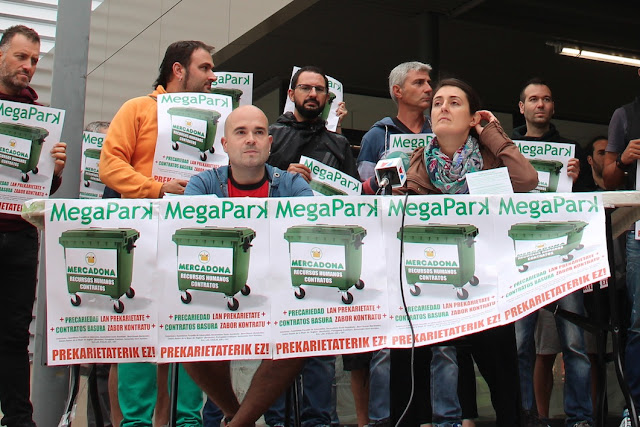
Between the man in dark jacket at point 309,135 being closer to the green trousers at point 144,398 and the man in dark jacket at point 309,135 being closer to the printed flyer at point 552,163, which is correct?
the printed flyer at point 552,163

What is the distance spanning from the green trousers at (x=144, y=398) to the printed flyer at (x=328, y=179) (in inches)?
54.5

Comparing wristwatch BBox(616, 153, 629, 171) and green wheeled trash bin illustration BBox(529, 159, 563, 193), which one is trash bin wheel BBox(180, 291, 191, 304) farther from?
wristwatch BBox(616, 153, 629, 171)

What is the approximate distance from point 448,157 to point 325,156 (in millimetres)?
1318

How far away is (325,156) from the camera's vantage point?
5520mm

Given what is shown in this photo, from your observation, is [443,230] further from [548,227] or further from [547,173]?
[547,173]

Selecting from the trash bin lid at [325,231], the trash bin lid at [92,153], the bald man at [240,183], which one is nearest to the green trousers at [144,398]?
the bald man at [240,183]

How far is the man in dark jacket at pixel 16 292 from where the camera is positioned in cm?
456

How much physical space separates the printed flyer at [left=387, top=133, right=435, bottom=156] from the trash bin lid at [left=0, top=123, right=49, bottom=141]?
2040 mm

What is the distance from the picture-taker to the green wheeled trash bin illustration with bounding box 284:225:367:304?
12.4 ft

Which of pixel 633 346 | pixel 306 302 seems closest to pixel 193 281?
pixel 306 302

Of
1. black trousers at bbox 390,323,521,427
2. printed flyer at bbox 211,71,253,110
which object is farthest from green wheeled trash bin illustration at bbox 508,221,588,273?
printed flyer at bbox 211,71,253,110

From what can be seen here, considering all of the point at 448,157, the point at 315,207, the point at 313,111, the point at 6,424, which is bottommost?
the point at 6,424

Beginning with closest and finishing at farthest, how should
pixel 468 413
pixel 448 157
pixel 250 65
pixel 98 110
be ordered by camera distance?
pixel 448 157, pixel 468 413, pixel 250 65, pixel 98 110

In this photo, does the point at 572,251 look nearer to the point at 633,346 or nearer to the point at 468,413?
the point at 633,346
